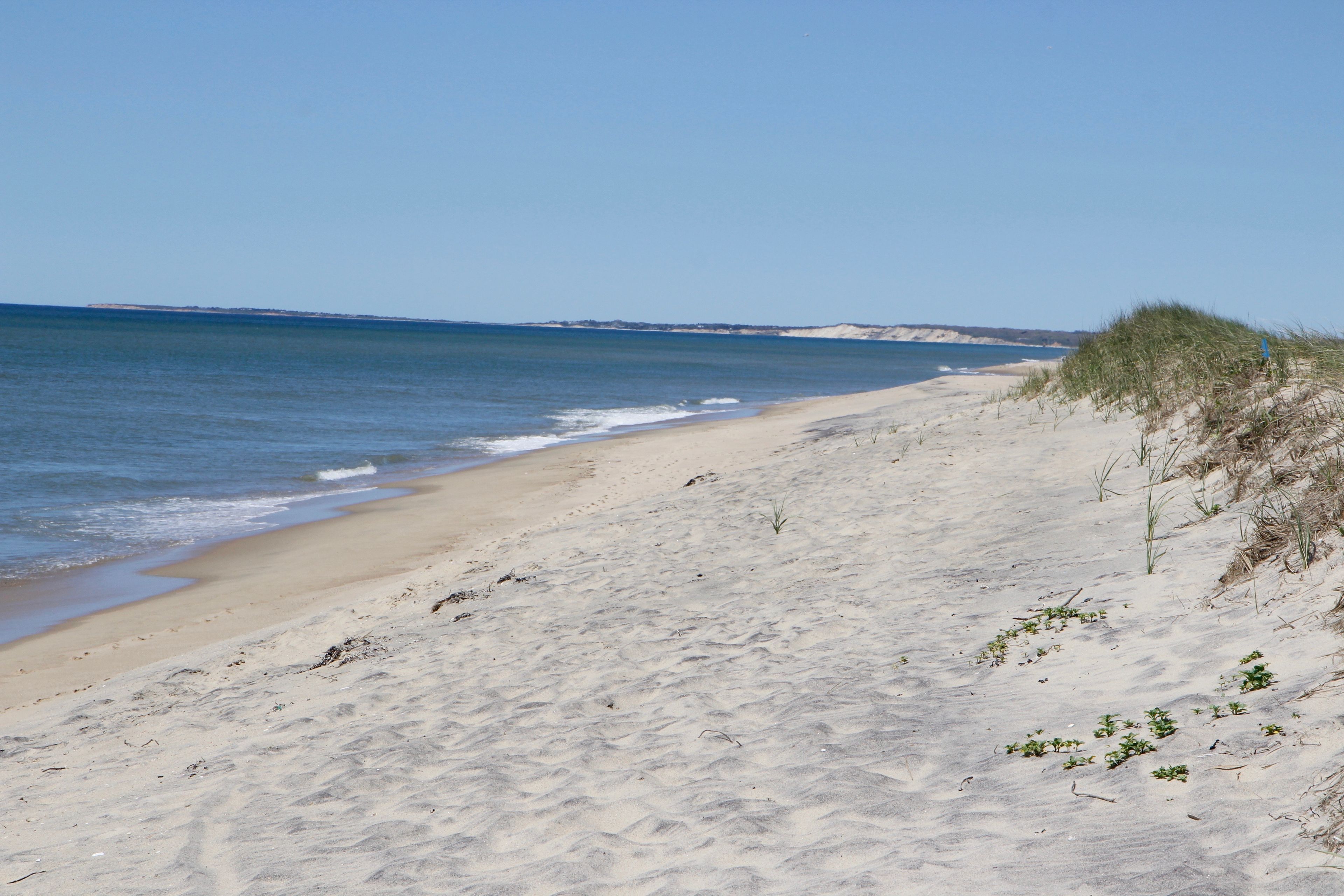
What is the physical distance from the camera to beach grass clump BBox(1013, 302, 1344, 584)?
5.11m

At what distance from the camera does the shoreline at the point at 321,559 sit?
26.6 ft

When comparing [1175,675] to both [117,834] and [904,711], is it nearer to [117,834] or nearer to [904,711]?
[904,711]

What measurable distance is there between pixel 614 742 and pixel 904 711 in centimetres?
139

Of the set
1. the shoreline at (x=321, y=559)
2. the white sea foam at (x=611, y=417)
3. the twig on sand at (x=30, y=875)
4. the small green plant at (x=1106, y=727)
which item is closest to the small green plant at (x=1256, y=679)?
the small green plant at (x=1106, y=727)

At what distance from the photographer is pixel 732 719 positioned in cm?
473

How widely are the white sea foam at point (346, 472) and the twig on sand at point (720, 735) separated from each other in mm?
14140

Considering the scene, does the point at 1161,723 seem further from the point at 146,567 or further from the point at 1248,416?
the point at 146,567

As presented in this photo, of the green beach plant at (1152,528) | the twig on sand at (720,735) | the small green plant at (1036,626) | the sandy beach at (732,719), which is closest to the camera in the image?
the sandy beach at (732,719)

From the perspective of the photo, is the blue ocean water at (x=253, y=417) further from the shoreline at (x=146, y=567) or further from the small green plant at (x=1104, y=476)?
the small green plant at (x=1104, y=476)

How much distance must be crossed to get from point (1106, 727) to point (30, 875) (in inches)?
175

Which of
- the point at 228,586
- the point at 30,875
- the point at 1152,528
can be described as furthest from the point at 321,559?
the point at 1152,528

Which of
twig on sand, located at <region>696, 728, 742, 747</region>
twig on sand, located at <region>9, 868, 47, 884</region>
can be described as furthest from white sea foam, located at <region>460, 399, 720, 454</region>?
twig on sand, located at <region>9, 868, 47, 884</region>

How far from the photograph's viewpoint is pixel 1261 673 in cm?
378

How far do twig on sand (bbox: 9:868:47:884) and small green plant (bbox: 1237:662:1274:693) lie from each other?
4.95 metres
